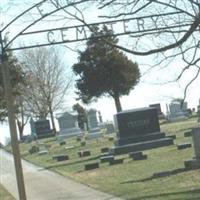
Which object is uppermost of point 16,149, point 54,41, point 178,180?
point 54,41

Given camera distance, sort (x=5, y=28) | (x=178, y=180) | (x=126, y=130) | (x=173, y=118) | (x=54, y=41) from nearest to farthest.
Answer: (x=5, y=28)
(x=54, y=41)
(x=178, y=180)
(x=126, y=130)
(x=173, y=118)

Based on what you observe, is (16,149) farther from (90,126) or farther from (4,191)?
(90,126)

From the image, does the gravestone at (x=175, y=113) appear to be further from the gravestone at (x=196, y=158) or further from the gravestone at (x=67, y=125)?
the gravestone at (x=196, y=158)

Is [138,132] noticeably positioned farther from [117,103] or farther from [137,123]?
[117,103]

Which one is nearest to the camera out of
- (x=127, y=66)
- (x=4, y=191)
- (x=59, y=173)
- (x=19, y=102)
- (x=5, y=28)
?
(x=5, y=28)

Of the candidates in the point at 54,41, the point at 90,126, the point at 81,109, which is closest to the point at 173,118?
the point at 90,126

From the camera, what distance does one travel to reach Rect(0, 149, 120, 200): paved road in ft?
52.6

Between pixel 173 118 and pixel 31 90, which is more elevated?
pixel 31 90

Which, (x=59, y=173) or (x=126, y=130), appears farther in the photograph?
(x=126, y=130)

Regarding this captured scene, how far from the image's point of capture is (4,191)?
19.8 metres

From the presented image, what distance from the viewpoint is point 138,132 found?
98.6 feet

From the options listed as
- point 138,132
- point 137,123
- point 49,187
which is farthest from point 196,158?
point 137,123

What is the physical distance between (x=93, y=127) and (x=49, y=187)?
2893cm

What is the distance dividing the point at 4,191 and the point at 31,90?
51377 mm
